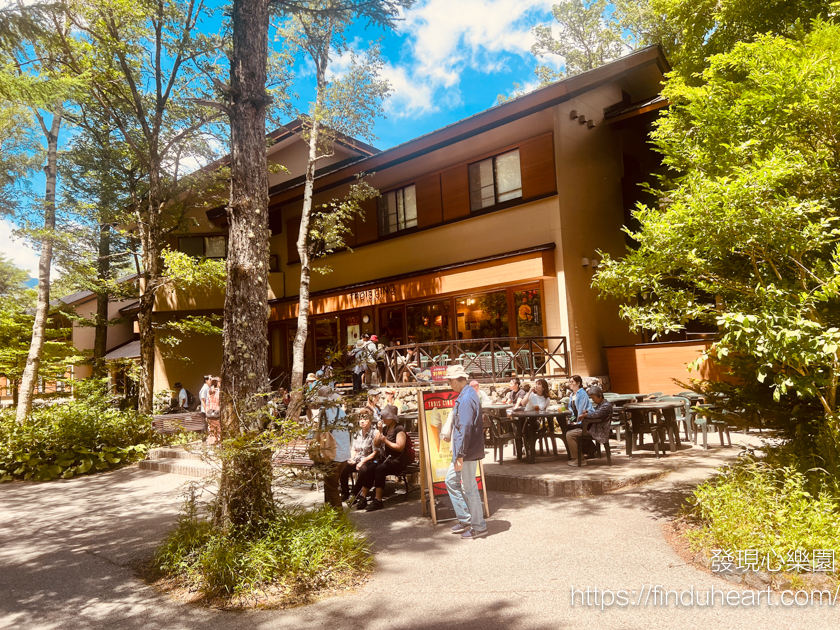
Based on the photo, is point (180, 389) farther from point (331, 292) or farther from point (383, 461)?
point (383, 461)

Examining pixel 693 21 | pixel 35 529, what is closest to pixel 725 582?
pixel 35 529

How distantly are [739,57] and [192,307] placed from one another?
64.8ft

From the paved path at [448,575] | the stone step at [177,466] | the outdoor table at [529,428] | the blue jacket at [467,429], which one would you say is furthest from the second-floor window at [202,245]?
the blue jacket at [467,429]

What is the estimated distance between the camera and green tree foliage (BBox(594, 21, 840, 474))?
182 inches

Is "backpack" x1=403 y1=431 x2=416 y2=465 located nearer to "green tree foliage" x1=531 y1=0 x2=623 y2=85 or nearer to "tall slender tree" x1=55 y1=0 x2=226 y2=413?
"tall slender tree" x1=55 y1=0 x2=226 y2=413

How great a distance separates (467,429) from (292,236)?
17934mm

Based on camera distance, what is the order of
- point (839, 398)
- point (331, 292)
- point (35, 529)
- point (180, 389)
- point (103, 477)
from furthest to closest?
point (180, 389), point (331, 292), point (103, 477), point (35, 529), point (839, 398)

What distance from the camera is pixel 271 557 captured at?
489 centimetres

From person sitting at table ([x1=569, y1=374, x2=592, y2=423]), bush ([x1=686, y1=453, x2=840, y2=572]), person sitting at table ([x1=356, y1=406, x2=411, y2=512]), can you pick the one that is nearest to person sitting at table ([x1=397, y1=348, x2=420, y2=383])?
person sitting at table ([x1=569, y1=374, x2=592, y2=423])

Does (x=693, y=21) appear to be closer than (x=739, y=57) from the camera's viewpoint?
No

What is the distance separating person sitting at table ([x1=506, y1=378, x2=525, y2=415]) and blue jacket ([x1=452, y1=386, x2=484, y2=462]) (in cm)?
465

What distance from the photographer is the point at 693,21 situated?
14031 millimetres

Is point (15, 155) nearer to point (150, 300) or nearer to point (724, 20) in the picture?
point (150, 300)

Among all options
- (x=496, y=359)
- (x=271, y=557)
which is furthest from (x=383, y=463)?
(x=496, y=359)
